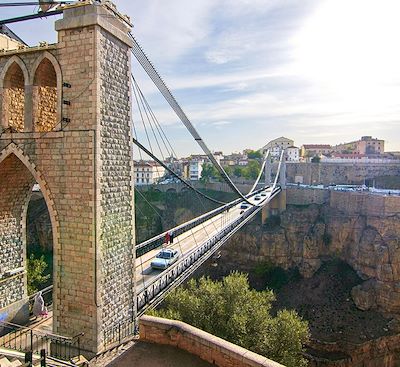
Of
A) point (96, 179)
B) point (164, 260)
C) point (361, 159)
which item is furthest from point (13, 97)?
point (361, 159)

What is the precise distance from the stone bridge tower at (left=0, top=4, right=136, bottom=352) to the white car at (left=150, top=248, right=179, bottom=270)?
4317mm

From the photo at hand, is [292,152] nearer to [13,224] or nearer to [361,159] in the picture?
[361,159]

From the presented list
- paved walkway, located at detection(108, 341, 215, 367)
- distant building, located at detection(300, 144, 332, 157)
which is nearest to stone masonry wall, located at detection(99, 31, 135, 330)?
paved walkway, located at detection(108, 341, 215, 367)

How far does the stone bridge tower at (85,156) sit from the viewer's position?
23.6ft

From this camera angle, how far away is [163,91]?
12266mm

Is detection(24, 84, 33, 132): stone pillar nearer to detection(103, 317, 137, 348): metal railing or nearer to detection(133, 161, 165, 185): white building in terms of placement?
detection(103, 317, 137, 348): metal railing

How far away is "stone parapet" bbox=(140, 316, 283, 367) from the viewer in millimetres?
5129

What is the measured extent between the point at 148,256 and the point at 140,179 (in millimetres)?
45101

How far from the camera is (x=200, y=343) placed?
588 centimetres

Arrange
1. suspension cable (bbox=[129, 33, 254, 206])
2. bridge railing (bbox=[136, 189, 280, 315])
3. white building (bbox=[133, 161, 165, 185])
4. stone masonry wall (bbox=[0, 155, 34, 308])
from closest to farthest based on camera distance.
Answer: stone masonry wall (bbox=[0, 155, 34, 308]), bridge railing (bbox=[136, 189, 280, 315]), suspension cable (bbox=[129, 33, 254, 206]), white building (bbox=[133, 161, 165, 185])

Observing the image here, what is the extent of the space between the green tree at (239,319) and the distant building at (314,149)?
213 feet

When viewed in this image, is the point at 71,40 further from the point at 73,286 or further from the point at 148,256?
the point at 148,256

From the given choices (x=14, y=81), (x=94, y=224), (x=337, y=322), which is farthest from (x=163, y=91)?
→ (x=337, y=322)

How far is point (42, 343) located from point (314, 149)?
75905 millimetres
